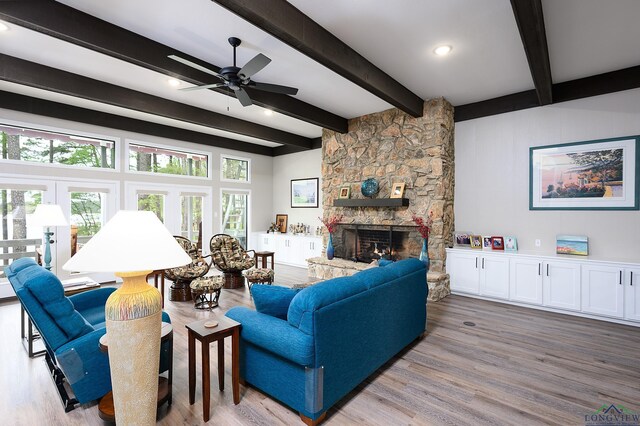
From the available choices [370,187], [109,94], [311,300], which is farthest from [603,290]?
[109,94]

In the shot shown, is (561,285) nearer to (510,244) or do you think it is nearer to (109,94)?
(510,244)

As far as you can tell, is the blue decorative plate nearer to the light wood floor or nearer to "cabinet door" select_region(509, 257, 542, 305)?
"cabinet door" select_region(509, 257, 542, 305)

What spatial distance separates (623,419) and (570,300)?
2.36 meters

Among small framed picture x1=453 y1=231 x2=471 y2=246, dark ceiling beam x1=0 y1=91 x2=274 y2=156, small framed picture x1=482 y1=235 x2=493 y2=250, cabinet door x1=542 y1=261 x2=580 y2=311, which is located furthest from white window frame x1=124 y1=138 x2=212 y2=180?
cabinet door x1=542 y1=261 x2=580 y2=311

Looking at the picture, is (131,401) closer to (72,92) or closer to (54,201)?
(72,92)

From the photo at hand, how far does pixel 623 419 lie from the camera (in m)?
2.14

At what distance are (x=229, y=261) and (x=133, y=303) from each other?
13.7 ft

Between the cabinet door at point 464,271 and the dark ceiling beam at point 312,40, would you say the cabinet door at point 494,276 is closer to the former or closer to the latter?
the cabinet door at point 464,271

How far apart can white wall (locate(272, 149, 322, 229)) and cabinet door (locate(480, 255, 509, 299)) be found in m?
3.93

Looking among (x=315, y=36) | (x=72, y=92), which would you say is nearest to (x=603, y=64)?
(x=315, y=36)

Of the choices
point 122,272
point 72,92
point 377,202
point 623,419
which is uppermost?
point 72,92

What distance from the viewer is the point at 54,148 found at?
Answer: 5.30 meters

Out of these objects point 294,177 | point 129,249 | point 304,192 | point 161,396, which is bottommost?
point 161,396

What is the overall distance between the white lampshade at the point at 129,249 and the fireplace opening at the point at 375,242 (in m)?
4.50
